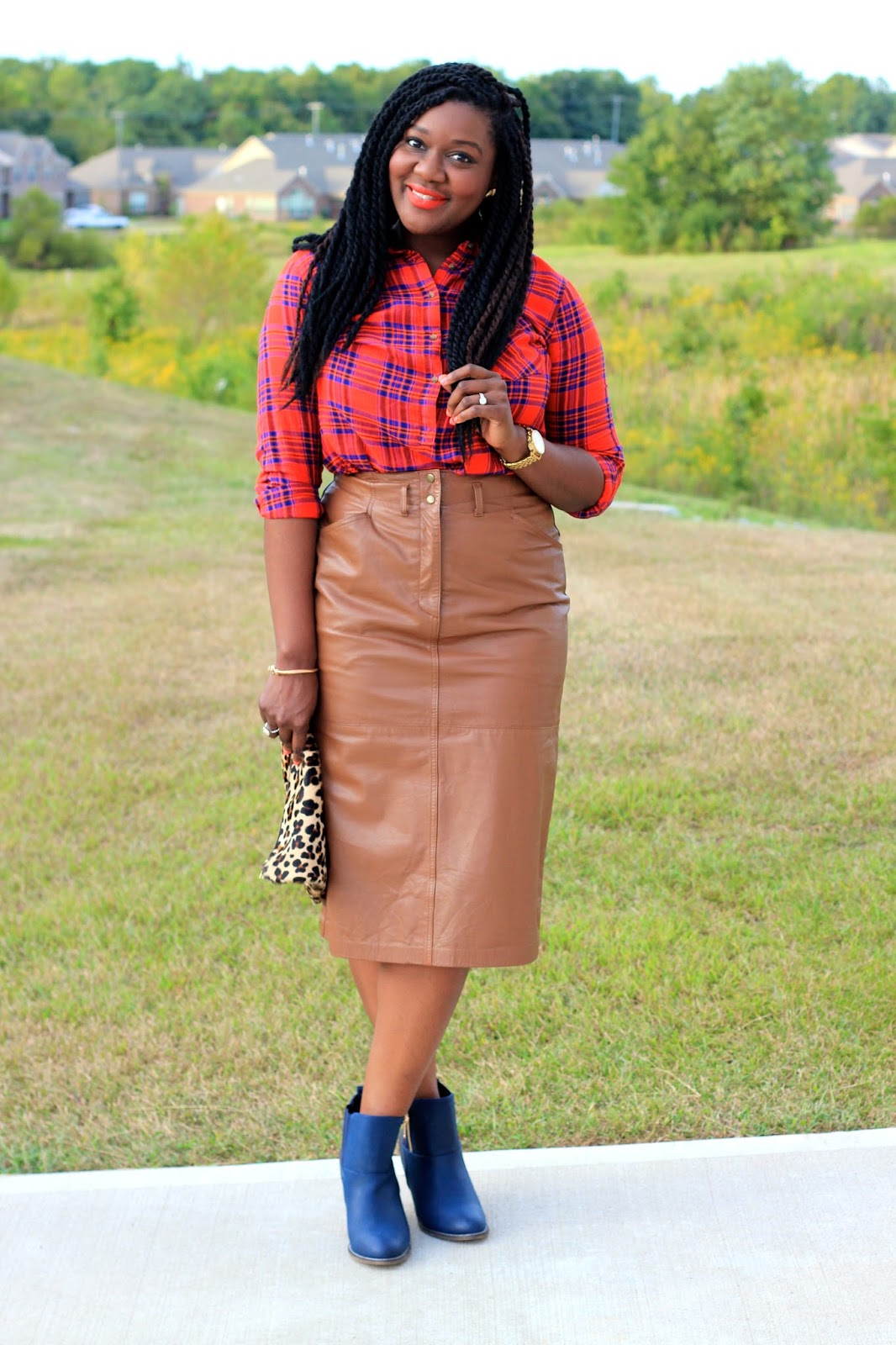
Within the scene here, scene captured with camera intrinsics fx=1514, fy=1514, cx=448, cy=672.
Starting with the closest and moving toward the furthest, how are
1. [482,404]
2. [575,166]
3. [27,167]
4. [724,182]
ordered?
[482,404], [724,182], [27,167], [575,166]

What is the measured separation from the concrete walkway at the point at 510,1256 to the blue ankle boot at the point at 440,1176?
36mm

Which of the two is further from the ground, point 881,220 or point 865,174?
point 865,174

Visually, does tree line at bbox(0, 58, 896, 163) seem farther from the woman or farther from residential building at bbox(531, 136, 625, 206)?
the woman

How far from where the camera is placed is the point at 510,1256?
2.39 metres

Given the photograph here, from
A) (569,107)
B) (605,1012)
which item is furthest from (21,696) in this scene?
(569,107)

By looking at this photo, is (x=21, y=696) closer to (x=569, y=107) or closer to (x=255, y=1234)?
(x=255, y=1234)

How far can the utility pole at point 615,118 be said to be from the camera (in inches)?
3157

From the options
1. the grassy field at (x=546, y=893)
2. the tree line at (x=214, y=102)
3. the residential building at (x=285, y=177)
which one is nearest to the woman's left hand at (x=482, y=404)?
the grassy field at (x=546, y=893)

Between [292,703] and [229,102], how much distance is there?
3581 inches

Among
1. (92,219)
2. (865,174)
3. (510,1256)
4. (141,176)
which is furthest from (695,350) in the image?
(141,176)

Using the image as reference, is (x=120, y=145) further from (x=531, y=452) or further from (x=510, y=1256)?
(x=510, y=1256)

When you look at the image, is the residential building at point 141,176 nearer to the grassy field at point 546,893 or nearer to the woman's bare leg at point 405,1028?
the grassy field at point 546,893

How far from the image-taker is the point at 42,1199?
2568mm

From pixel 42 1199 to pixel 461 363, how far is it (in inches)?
61.5
